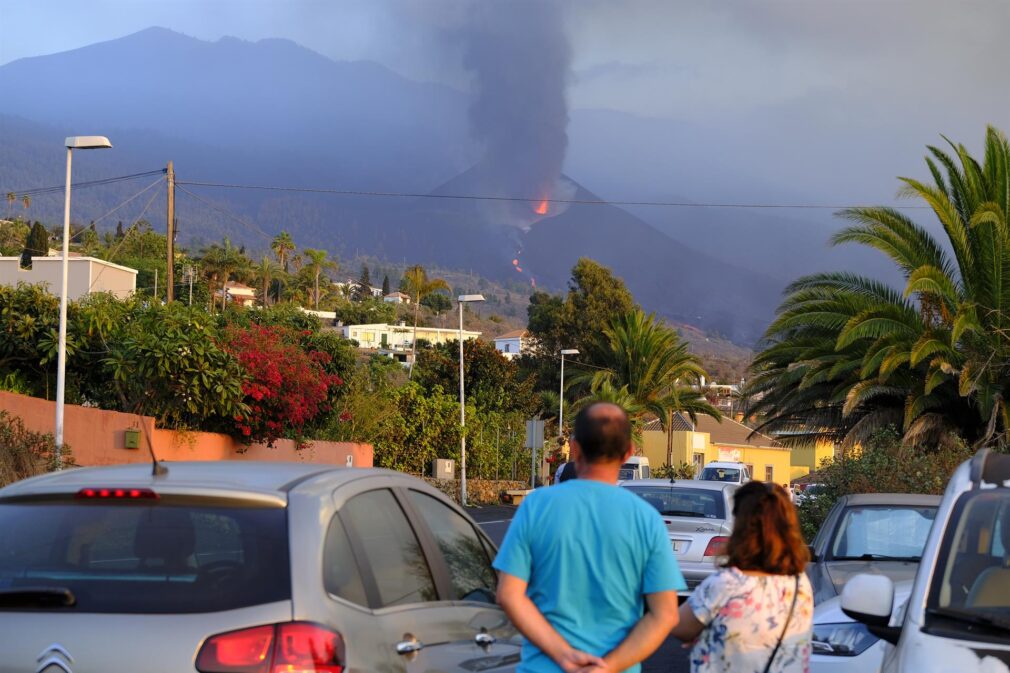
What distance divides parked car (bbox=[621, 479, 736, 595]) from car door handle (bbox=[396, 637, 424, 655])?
32.7 feet

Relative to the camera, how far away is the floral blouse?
481 cm

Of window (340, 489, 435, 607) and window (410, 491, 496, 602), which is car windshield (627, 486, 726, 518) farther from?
window (340, 489, 435, 607)

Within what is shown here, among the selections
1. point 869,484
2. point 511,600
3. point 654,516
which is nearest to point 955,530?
point 654,516

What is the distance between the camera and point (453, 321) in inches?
7392

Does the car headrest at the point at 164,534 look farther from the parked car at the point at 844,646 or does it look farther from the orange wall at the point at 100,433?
the orange wall at the point at 100,433

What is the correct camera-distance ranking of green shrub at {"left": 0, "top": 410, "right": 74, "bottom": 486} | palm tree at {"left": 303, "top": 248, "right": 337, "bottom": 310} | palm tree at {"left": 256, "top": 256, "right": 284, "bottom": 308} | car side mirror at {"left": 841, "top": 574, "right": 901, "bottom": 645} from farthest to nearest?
1. palm tree at {"left": 303, "top": 248, "right": 337, "bottom": 310}
2. palm tree at {"left": 256, "top": 256, "right": 284, "bottom": 308}
3. green shrub at {"left": 0, "top": 410, "right": 74, "bottom": 486}
4. car side mirror at {"left": 841, "top": 574, "right": 901, "bottom": 645}

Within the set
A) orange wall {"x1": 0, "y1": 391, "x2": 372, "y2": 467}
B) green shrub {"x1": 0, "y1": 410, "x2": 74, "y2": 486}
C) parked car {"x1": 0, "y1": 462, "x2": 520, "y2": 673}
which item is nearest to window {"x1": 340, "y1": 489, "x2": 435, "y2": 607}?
parked car {"x1": 0, "y1": 462, "x2": 520, "y2": 673}

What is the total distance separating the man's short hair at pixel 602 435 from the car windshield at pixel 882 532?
6.10 metres

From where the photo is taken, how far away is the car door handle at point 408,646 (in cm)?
481

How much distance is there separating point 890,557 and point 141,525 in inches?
277

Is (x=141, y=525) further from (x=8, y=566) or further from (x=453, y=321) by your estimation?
(x=453, y=321)

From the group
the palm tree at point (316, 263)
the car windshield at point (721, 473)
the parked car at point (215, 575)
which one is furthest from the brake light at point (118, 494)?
the palm tree at point (316, 263)

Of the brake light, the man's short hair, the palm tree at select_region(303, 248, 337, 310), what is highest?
the palm tree at select_region(303, 248, 337, 310)

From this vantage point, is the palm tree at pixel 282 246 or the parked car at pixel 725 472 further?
the palm tree at pixel 282 246
